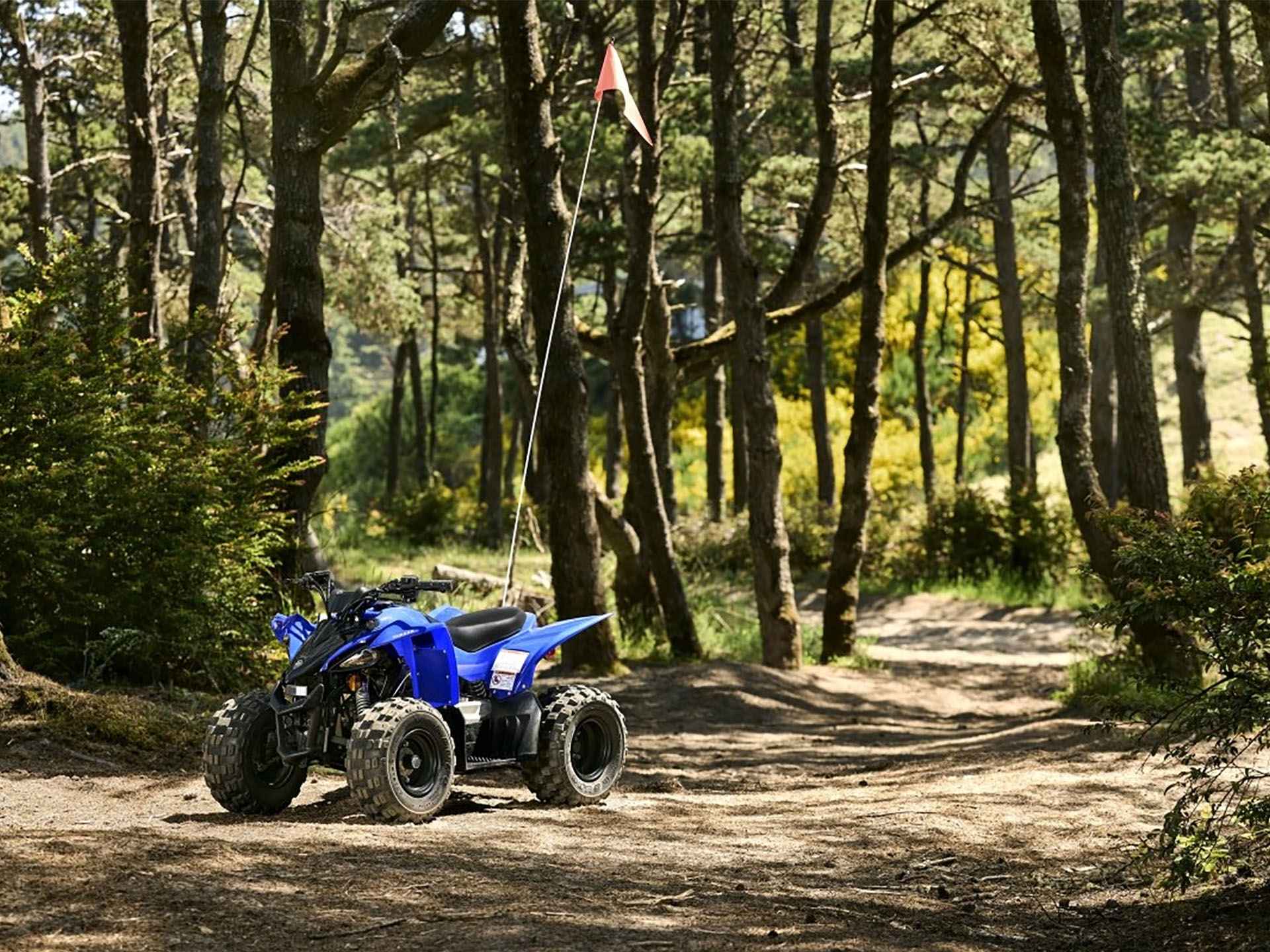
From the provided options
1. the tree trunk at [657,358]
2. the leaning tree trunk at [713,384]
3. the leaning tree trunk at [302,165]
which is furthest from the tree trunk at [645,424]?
the leaning tree trunk at [713,384]

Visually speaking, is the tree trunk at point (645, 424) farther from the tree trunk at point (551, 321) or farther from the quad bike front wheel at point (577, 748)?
the quad bike front wheel at point (577, 748)

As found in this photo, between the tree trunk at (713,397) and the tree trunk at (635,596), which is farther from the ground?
the tree trunk at (713,397)

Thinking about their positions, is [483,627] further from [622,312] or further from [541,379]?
[622,312]

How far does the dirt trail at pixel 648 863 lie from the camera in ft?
15.9

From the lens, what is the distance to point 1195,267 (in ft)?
89.4

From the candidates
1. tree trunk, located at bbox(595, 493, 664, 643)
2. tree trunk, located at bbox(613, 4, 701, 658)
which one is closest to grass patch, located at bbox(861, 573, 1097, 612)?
tree trunk, located at bbox(595, 493, 664, 643)

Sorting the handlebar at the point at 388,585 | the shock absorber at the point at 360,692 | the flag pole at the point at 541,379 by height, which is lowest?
the shock absorber at the point at 360,692

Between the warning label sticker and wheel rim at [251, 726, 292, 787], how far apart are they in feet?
3.36

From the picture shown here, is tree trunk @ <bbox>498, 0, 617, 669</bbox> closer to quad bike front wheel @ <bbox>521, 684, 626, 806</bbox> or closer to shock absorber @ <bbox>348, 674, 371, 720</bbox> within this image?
quad bike front wheel @ <bbox>521, 684, 626, 806</bbox>

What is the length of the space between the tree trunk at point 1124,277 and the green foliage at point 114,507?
633cm

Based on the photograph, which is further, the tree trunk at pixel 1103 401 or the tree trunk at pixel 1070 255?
the tree trunk at pixel 1103 401

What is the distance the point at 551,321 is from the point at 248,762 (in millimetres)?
7190

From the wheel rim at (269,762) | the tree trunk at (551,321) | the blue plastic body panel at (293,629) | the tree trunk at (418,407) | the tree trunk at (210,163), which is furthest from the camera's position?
the tree trunk at (418,407)

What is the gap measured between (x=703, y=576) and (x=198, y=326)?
13470mm
